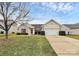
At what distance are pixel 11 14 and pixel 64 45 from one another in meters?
2.16

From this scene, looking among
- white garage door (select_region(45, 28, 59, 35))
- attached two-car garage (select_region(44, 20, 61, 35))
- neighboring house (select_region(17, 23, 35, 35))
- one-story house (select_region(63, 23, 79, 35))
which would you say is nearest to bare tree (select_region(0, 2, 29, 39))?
neighboring house (select_region(17, 23, 35, 35))

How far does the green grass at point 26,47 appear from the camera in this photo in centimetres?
679

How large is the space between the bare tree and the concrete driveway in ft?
4.18

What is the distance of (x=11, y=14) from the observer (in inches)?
302

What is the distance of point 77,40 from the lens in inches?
316

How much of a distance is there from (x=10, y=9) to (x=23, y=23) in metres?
0.67

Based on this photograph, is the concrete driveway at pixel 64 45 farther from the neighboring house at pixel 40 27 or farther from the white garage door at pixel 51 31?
the neighboring house at pixel 40 27

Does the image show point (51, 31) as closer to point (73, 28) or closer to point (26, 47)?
point (73, 28)

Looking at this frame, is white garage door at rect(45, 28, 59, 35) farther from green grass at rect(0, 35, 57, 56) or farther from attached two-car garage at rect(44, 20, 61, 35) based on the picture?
green grass at rect(0, 35, 57, 56)

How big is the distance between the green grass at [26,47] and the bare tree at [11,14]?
0.38 meters

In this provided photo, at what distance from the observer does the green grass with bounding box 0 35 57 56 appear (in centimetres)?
679

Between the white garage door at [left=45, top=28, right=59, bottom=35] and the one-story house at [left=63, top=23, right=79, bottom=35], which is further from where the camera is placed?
the white garage door at [left=45, top=28, right=59, bottom=35]

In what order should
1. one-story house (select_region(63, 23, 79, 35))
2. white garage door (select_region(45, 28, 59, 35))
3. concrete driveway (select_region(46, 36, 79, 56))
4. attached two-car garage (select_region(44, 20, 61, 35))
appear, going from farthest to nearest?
white garage door (select_region(45, 28, 59, 35)) → attached two-car garage (select_region(44, 20, 61, 35)) → one-story house (select_region(63, 23, 79, 35)) → concrete driveway (select_region(46, 36, 79, 56))

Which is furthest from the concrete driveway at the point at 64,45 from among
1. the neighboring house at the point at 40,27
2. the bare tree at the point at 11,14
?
the bare tree at the point at 11,14
